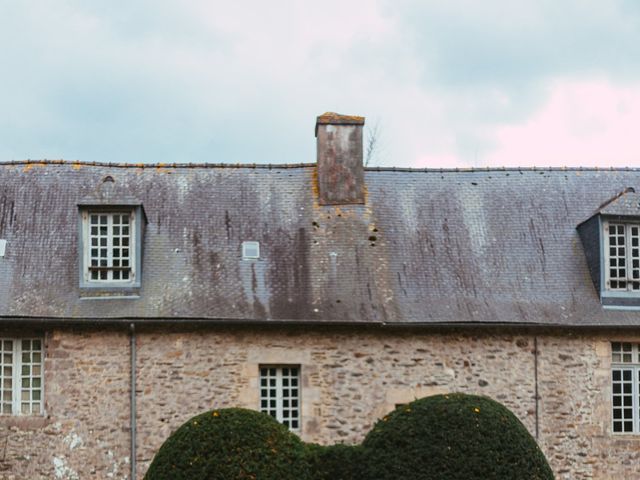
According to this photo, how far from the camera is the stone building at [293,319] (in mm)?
12859

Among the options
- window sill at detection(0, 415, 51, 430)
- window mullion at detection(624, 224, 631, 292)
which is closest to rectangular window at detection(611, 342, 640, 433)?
window mullion at detection(624, 224, 631, 292)

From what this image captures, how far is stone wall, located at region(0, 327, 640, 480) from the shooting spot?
12.8 metres

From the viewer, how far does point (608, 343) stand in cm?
1352

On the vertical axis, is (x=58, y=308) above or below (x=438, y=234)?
below

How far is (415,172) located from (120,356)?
591cm

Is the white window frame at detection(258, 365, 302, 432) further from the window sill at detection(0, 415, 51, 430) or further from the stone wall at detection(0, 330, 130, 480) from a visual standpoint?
the window sill at detection(0, 415, 51, 430)

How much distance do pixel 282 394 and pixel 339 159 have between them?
4.17 m

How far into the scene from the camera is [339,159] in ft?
50.2

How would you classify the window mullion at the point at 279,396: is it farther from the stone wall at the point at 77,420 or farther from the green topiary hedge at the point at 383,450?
the green topiary hedge at the point at 383,450

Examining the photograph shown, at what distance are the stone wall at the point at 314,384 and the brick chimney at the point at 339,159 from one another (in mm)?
2783

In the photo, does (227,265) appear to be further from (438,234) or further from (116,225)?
(438,234)

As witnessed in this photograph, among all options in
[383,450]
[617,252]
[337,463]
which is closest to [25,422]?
[337,463]

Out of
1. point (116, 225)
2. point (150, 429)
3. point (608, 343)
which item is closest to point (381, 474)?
point (150, 429)

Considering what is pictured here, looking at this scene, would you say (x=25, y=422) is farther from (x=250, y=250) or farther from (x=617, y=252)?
(x=617, y=252)
